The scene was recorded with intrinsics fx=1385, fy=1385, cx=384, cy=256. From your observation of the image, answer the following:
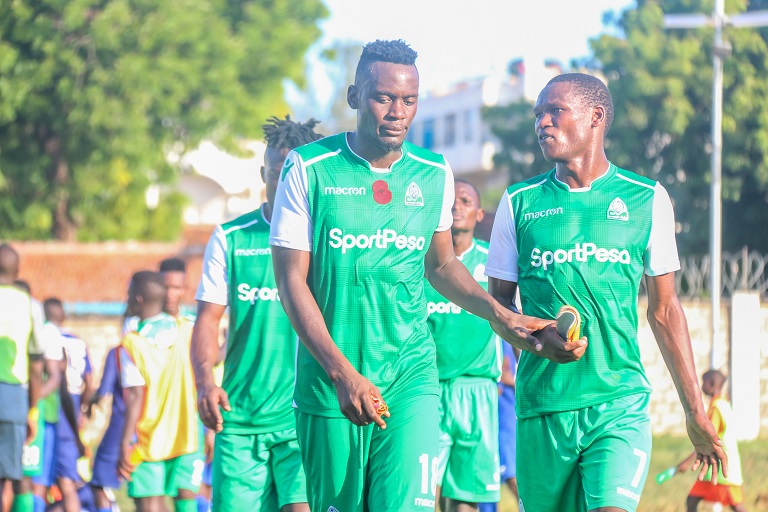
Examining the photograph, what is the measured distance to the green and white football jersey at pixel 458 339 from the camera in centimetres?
865

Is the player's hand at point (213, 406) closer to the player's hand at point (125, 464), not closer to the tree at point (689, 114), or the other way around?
the player's hand at point (125, 464)

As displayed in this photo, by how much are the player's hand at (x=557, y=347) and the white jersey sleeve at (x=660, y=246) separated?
2.09 ft

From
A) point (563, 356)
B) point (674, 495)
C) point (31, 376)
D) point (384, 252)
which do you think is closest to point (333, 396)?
point (384, 252)

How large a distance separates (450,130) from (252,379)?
61.0 meters

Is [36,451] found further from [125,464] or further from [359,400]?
[359,400]

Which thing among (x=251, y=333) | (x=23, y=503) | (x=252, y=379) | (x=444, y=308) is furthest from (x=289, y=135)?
(x=23, y=503)

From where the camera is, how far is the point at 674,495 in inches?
529

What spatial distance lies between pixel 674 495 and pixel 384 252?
28.5 feet

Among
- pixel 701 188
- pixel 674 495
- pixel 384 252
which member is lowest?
pixel 674 495

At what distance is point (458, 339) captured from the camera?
28.5 ft

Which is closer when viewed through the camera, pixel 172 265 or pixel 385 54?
pixel 385 54

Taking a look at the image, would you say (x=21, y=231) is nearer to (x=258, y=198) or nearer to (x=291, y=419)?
(x=291, y=419)

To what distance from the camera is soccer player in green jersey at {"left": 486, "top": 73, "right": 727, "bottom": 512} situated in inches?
235

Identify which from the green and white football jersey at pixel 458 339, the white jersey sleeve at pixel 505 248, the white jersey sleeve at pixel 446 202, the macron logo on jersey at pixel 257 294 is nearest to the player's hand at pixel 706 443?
the white jersey sleeve at pixel 505 248
